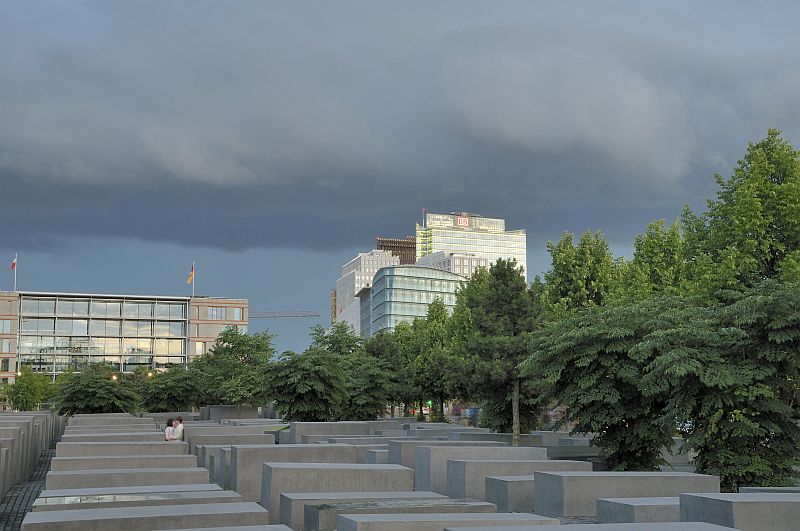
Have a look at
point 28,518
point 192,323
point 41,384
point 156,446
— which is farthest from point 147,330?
point 28,518

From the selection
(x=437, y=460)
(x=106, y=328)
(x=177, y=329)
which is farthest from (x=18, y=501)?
(x=177, y=329)

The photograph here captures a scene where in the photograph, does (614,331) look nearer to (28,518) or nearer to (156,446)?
(156,446)

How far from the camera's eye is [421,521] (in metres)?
8.64

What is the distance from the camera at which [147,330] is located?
150625 mm

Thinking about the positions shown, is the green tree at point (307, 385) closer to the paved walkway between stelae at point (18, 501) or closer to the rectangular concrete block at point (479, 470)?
the paved walkway between stelae at point (18, 501)

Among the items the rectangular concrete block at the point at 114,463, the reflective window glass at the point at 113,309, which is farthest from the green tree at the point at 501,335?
the reflective window glass at the point at 113,309

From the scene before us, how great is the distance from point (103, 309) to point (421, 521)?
14893 centimetres

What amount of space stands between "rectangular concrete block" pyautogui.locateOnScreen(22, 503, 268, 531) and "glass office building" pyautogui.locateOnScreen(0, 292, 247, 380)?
139 m

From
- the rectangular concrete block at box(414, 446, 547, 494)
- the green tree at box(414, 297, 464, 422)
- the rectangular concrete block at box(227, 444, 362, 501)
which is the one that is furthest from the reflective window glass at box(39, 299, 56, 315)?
the rectangular concrete block at box(414, 446, 547, 494)

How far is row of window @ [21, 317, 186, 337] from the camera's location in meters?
144

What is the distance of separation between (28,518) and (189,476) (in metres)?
4.97

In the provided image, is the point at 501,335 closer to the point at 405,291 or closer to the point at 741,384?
the point at 741,384

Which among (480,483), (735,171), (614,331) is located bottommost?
(480,483)

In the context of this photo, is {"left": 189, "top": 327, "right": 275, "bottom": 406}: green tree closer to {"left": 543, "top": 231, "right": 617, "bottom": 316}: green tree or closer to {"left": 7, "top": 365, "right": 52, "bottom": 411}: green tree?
{"left": 543, "top": 231, "right": 617, "bottom": 316}: green tree
